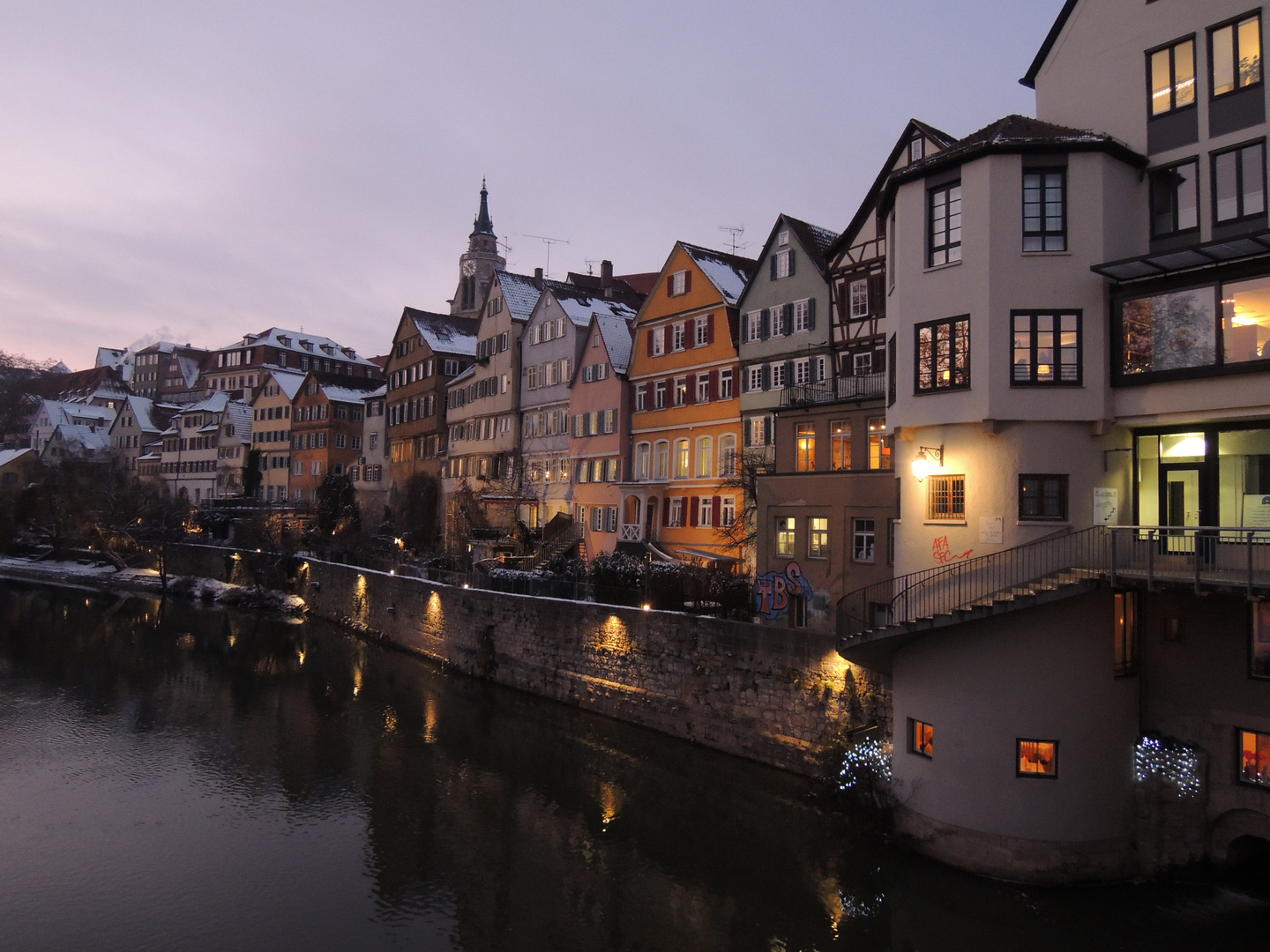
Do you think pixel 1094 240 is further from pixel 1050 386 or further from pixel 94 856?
pixel 94 856

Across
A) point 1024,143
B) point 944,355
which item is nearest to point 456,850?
point 944,355

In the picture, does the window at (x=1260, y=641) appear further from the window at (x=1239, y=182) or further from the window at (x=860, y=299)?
the window at (x=860, y=299)

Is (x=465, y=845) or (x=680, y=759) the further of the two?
(x=680, y=759)

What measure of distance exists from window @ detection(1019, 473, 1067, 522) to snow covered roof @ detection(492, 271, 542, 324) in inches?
1426

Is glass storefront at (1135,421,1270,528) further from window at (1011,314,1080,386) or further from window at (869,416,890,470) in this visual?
window at (869,416,890,470)

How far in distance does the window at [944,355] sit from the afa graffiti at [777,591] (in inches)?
300

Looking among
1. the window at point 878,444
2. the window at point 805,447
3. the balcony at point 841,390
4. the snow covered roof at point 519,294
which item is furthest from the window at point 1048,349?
the snow covered roof at point 519,294

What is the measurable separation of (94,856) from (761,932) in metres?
13.0

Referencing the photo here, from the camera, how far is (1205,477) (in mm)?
15344

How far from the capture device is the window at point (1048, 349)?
1597cm

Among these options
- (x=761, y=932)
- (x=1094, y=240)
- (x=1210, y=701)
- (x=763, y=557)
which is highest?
(x=1094, y=240)

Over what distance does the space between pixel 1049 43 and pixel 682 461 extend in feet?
72.1

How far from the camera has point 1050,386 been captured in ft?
52.3

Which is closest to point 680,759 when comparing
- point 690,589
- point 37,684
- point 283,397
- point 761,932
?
point 690,589
